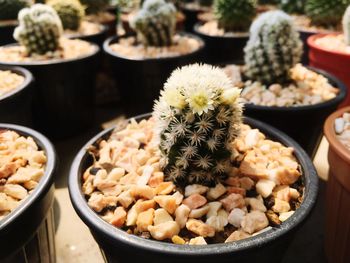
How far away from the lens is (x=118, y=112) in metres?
2.82

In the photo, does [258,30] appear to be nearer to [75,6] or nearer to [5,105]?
[5,105]

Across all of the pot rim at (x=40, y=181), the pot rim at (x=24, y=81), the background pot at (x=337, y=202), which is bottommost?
the background pot at (x=337, y=202)

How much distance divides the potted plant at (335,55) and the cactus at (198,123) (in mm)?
1390

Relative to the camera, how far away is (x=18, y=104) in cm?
180

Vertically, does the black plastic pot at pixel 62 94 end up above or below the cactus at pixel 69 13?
below

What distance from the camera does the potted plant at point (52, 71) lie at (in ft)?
7.28

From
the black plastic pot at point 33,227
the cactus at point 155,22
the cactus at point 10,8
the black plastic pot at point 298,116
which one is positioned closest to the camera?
the black plastic pot at point 33,227

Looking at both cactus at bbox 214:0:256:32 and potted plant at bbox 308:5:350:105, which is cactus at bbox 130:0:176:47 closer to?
cactus at bbox 214:0:256:32

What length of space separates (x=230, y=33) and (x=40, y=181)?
2245 mm

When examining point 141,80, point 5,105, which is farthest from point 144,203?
point 141,80

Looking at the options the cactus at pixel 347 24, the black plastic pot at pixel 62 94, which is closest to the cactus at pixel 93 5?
the black plastic pot at pixel 62 94

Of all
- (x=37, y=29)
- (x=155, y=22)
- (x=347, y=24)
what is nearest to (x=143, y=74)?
(x=155, y=22)

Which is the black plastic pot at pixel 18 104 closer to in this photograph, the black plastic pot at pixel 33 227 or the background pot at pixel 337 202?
the black plastic pot at pixel 33 227

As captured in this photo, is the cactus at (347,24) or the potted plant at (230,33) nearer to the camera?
the cactus at (347,24)
